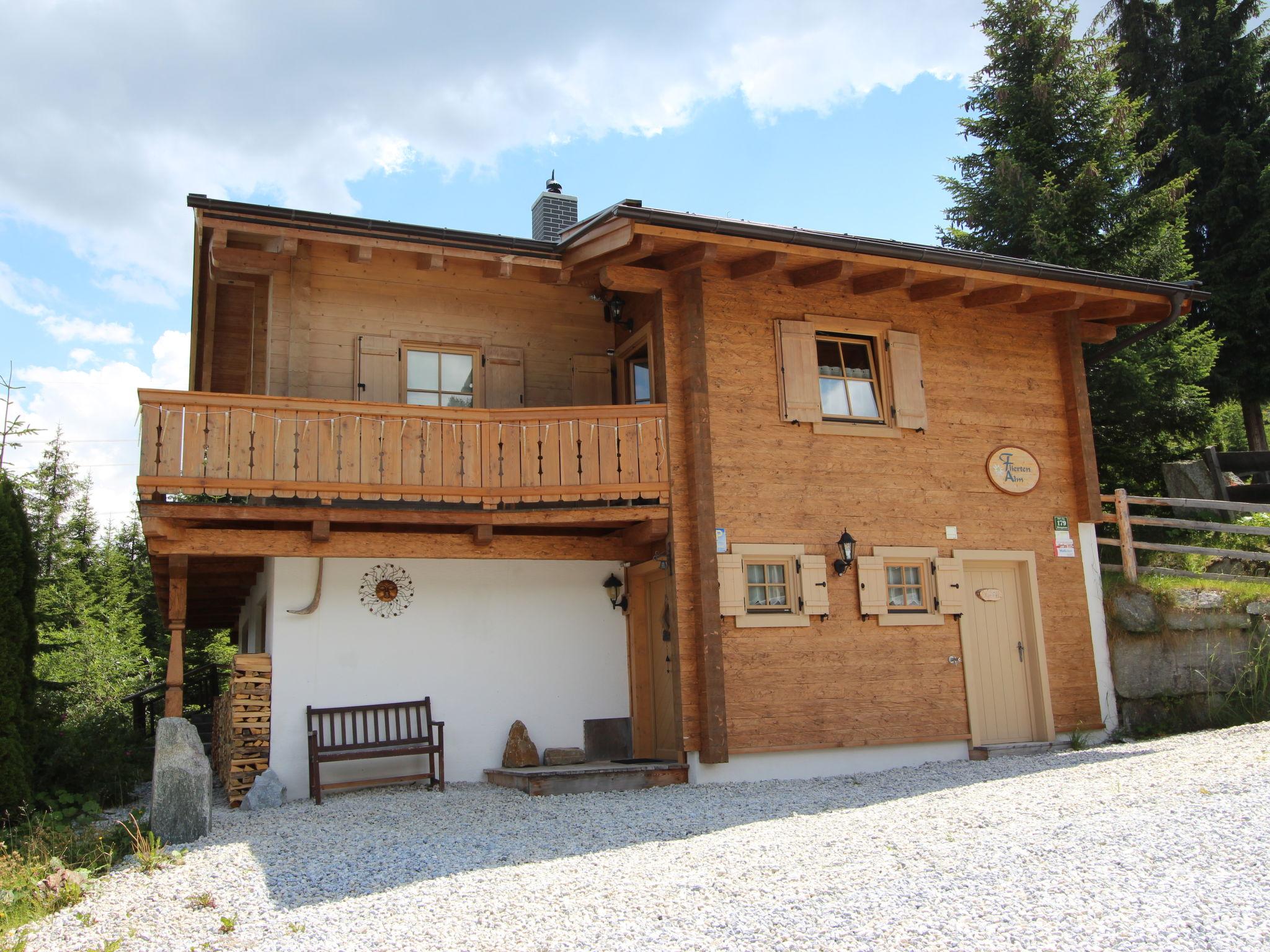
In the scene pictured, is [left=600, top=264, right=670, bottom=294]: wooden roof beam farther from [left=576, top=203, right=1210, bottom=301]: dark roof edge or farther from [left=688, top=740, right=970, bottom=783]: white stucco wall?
[left=688, top=740, right=970, bottom=783]: white stucco wall

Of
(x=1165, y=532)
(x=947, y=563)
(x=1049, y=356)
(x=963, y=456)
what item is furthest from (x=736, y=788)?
(x=1165, y=532)

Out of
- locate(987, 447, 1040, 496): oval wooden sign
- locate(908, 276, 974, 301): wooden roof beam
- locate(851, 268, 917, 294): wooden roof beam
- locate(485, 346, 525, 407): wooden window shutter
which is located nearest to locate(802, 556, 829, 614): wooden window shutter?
locate(987, 447, 1040, 496): oval wooden sign

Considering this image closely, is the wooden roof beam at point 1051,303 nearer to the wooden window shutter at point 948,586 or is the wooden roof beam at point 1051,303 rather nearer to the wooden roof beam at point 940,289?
the wooden roof beam at point 940,289

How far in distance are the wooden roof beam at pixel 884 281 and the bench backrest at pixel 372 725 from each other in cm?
674

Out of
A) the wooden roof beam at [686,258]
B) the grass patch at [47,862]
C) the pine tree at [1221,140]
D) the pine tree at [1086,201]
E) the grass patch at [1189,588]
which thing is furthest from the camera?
the pine tree at [1221,140]

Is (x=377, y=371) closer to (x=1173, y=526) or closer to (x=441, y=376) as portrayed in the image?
(x=441, y=376)

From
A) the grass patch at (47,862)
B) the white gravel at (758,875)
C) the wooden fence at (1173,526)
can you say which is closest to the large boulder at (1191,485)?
the wooden fence at (1173,526)

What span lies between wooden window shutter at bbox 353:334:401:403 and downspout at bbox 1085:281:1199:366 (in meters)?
9.15

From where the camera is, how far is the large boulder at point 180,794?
8141 millimetres

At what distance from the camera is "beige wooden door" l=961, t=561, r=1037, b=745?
38.7 ft

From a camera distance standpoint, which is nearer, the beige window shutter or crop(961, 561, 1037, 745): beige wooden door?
the beige window shutter

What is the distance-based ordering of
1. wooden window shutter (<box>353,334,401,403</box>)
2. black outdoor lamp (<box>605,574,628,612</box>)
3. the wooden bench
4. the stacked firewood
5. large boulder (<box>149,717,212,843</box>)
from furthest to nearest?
black outdoor lamp (<box>605,574,628,612</box>)
wooden window shutter (<box>353,334,401,403</box>)
the stacked firewood
the wooden bench
large boulder (<box>149,717,212,843</box>)

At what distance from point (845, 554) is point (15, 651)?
27.9 feet

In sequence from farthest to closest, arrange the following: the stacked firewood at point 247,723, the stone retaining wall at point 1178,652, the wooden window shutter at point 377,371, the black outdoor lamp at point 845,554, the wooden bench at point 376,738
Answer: the stone retaining wall at point 1178,652 → the wooden window shutter at point 377,371 → the black outdoor lamp at point 845,554 → the stacked firewood at point 247,723 → the wooden bench at point 376,738
